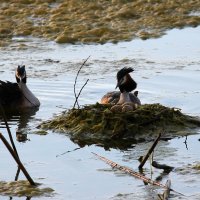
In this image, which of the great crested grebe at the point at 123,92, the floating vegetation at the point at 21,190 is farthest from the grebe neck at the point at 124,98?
the floating vegetation at the point at 21,190

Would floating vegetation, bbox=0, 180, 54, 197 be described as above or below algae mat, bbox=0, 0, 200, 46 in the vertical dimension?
below

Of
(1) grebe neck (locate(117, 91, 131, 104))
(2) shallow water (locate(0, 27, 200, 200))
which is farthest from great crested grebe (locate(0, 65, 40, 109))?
(1) grebe neck (locate(117, 91, 131, 104))

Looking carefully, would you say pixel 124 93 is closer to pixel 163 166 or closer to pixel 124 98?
pixel 124 98

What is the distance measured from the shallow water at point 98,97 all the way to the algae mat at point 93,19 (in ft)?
1.52

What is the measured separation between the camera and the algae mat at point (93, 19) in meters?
18.2

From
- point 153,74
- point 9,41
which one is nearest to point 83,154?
point 153,74

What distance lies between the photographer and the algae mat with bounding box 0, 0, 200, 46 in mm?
18188

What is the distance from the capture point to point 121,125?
11891 millimetres

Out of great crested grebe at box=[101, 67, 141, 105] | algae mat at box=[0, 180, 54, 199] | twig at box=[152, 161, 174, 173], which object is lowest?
algae mat at box=[0, 180, 54, 199]

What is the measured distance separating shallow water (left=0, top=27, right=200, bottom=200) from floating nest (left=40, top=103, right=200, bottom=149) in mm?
256

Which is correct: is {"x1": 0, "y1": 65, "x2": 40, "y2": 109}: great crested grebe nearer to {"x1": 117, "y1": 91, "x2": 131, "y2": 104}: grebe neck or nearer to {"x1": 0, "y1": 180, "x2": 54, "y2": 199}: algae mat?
{"x1": 117, "y1": 91, "x2": 131, "y2": 104}: grebe neck

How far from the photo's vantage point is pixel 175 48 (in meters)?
16.5

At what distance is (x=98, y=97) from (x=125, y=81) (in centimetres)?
55

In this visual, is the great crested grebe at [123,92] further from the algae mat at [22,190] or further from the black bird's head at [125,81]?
the algae mat at [22,190]
